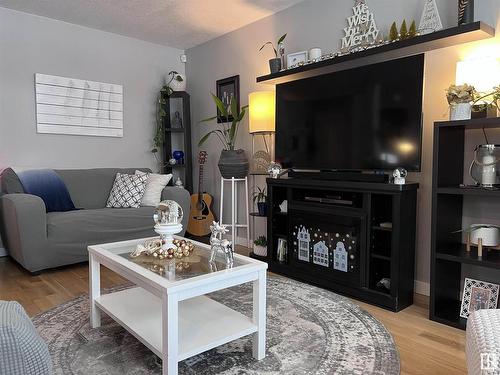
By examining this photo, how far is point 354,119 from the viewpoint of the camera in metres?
2.61

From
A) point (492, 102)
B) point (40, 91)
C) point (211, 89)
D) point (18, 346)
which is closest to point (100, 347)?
point (18, 346)

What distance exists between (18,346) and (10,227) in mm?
2399

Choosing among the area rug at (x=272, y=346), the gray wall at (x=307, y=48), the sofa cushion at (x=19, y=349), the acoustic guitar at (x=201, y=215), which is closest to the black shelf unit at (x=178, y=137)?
the gray wall at (x=307, y=48)

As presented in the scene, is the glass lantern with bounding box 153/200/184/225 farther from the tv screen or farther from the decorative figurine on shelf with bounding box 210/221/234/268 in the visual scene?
the tv screen

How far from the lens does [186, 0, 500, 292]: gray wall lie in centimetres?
239

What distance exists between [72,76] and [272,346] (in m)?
3.36

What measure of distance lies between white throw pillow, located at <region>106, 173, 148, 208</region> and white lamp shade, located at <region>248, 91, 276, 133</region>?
4.16 ft

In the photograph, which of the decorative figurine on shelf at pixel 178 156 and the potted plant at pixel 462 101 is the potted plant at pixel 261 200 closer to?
the decorative figurine on shelf at pixel 178 156

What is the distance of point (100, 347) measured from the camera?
1763 mm

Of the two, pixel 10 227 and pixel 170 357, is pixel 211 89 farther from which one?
pixel 170 357

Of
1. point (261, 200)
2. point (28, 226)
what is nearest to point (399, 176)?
point (261, 200)

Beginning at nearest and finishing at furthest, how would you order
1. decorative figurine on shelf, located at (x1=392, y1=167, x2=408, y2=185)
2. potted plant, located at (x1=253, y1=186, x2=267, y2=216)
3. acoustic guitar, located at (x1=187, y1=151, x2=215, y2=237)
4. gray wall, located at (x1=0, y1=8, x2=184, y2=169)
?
decorative figurine on shelf, located at (x1=392, y1=167, x2=408, y2=185), potted plant, located at (x1=253, y1=186, x2=267, y2=216), gray wall, located at (x1=0, y1=8, x2=184, y2=169), acoustic guitar, located at (x1=187, y1=151, x2=215, y2=237)

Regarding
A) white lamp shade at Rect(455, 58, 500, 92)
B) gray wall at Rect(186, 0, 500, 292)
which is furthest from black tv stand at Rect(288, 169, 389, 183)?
white lamp shade at Rect(455, 58, 500, 92)

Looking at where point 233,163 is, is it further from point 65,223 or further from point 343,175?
point 65,223
